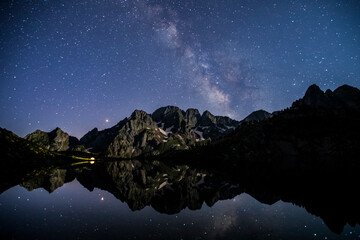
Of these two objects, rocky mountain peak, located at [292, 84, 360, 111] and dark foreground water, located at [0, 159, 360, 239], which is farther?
rocky mountain peak, located at [292, 84, 360, 111]

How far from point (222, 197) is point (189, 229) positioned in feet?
37.0

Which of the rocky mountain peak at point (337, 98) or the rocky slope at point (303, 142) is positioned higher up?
the rocky mountain peak at point (337, 98)

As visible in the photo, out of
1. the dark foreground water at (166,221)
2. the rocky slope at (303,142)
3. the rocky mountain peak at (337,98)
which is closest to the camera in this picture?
the dark foreground water at (166,221)

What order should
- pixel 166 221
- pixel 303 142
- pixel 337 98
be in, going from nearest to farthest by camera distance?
pixel 166 221, pixel 303 142, pixel 337 98

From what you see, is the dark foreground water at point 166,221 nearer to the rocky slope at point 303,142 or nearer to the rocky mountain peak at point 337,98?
the rocky slope at point 303,142

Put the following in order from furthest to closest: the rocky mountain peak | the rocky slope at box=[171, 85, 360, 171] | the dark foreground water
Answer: the rocky mountain peak, the rocky slope at box=[171, 85, 360, 171], the dark foreground water

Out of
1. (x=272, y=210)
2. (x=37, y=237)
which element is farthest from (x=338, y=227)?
(x=37, y=237)

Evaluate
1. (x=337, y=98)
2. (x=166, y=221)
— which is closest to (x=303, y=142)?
(x=166, y=221)

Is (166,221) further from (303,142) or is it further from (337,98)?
(337,98)

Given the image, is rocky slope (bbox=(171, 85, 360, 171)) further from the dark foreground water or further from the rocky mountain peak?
the dark foreground water

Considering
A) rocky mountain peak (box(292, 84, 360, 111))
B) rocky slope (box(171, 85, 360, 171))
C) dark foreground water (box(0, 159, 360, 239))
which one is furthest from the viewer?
rocky mountain peak (box(292, 84, 360, 111))

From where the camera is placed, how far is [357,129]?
106m

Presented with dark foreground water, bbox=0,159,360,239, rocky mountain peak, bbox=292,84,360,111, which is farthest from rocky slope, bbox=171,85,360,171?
dark foreground water, bbox=0,159,360,239

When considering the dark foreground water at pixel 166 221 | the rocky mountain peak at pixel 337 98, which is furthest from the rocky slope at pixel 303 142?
the dark foreground water at pixel 166 221
